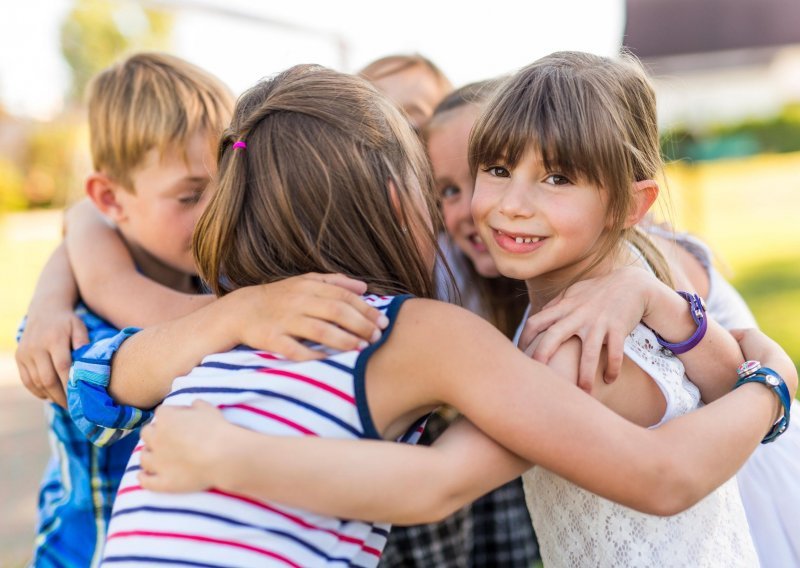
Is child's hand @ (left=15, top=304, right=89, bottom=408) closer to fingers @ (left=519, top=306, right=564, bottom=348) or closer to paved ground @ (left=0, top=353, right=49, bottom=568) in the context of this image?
fingers @ (left=519, top=306, right=564, bottom=348)

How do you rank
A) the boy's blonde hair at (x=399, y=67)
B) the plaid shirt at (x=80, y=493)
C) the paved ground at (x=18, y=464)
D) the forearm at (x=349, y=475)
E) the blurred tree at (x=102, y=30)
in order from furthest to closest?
the blurred tree at (x=102, y=30)
the paved ground at (x=18, y=464)
the boy's blonde hair at (x=399, y=67)
the plaid shirt at (x=80, y=493)
the forearm at (x=349, y=475)

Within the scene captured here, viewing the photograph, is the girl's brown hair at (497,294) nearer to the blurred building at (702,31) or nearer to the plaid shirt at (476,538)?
the plaid shirt at (476,538)

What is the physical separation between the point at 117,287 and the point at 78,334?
184mm

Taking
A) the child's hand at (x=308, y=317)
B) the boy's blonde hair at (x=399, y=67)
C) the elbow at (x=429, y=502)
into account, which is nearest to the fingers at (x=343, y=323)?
the child's hand at (x=308, y=317)

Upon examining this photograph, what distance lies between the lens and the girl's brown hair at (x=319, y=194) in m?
1.52

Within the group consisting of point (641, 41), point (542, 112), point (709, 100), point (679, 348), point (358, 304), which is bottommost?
point (709, 100)

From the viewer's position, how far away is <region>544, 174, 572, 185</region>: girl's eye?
5.46 ft

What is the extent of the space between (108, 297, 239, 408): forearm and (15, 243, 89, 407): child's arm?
27 centimetres

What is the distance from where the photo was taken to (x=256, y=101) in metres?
1.66

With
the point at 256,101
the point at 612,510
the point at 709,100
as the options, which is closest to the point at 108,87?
the point at 256,101

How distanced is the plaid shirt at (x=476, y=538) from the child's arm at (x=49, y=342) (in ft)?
3.39

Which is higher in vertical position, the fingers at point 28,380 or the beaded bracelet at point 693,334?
the beaded bracelet at point 693,334

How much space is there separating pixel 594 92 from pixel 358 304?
0.67m

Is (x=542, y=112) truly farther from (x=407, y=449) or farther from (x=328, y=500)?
(x=328, y=500)
